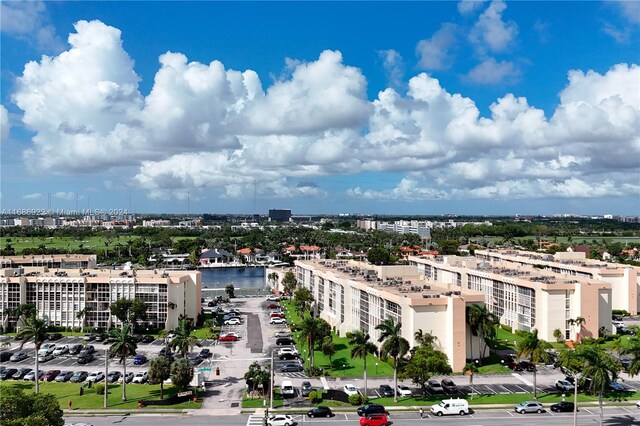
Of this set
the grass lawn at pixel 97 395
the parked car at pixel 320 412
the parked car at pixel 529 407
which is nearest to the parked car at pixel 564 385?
the parked car at pixel 529 407

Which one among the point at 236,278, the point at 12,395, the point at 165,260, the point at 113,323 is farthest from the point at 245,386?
the point at 165,260

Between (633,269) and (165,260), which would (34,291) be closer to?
(633,269)

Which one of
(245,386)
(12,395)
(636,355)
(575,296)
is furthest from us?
(575,296)

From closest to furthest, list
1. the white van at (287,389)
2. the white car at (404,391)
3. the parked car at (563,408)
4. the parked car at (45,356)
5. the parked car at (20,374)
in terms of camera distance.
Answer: the parked car at (563,408) → the white van at (287,389) → the white car at (404,391) → the parked car at (20,374) → the parked car at (45,356)

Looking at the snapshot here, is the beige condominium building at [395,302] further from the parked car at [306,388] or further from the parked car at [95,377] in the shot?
the parked car at [95,377]

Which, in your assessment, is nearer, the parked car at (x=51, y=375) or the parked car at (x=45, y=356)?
the parked car at (x=51, y=375)

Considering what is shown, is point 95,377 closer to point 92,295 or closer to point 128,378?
point 128,378
